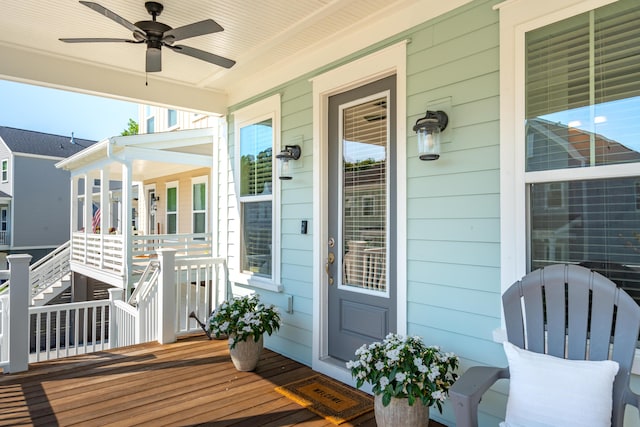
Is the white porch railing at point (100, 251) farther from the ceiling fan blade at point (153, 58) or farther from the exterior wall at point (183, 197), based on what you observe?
the ceiling fan blade at point (153, 58)

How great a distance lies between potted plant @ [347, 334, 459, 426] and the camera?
223 cm

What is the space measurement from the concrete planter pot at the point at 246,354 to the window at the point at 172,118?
6.34 metres

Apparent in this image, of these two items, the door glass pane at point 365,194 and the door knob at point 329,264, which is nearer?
the door glass pane at point 365,194

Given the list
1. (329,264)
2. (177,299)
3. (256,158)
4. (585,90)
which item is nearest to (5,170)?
(177,299)

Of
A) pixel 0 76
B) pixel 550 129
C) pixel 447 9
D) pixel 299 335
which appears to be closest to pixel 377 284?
A: pixel 299 335

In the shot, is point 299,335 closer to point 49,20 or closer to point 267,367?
point 267,367

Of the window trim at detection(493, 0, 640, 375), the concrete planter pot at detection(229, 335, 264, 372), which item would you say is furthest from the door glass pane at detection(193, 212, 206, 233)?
the window trim at detection(493, 0, 640, 375)

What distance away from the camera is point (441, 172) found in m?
2.70

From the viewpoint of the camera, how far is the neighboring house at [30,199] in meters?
15.0

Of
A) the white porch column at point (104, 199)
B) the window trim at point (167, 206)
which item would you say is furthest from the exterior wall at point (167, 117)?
the white porch column at point (104, 199)

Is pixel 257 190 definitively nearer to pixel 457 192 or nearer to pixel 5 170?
pixel 457 192

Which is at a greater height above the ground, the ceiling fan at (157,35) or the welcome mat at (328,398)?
the ceiling fan at (157,35)

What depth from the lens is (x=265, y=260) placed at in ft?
14.3

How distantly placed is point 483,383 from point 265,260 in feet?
9.35
